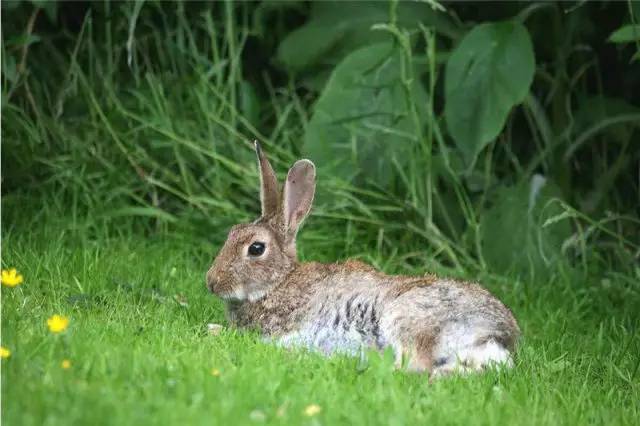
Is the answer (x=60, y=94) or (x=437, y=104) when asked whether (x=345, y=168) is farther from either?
(x=60, y=94)

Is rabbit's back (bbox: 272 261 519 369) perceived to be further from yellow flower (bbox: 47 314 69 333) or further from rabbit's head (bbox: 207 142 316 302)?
yellow flower (bbox: 47 314 69 333)

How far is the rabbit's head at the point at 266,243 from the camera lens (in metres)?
6.05

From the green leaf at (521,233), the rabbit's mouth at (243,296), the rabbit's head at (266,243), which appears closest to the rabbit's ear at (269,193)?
the rabbit's head at (266,243)

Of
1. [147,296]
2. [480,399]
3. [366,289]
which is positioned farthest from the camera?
[147,296]

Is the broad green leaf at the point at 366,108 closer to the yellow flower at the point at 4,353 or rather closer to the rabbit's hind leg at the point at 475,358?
the rabbit's hind leg at the point at 475,358

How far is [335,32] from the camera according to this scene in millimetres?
8180

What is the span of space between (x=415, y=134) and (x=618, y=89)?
1822mm

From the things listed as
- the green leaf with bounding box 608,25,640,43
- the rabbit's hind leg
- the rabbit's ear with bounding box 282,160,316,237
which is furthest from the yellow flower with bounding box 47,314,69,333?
the green leaf with bounding box 608,25,640,43

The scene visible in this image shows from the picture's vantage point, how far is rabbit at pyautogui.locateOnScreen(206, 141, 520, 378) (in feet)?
17.6

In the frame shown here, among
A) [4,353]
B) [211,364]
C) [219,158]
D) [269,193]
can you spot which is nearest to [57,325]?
[4,353]

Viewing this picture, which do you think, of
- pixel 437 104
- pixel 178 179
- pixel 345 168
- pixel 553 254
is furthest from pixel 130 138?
pixel 553 254

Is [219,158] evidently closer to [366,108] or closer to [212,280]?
[366,108]

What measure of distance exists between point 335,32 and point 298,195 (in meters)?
2.17

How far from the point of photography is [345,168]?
7.79m
